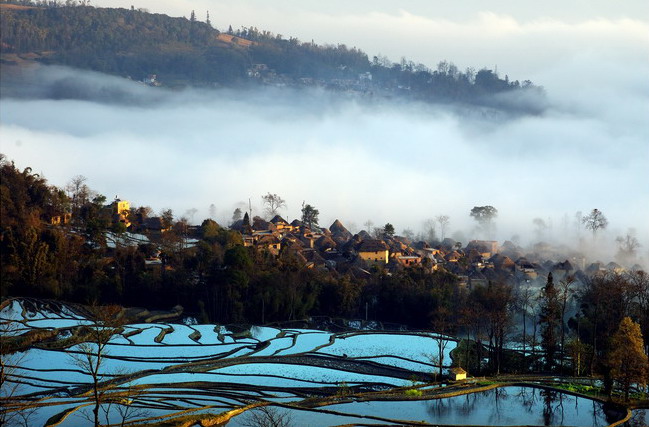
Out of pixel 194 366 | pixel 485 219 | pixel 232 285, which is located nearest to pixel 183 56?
pixel 485 219

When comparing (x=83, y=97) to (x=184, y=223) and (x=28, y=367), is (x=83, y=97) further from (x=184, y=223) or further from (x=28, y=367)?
(x=28, y=367)

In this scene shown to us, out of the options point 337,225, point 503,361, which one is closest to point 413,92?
point 337,225

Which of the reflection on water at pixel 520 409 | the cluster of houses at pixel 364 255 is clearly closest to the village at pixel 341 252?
the cluster of houses at pixel 364 255

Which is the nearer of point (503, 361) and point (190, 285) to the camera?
point (503, 361)

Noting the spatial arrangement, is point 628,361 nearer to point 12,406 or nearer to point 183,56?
point 12,406

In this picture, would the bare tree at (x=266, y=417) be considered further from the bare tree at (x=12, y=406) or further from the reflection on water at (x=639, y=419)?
the reflection on water at (x=639, y=419)

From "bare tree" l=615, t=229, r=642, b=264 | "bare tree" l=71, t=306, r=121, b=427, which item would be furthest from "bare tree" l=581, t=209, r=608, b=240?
"bare tree" l=71, t=306, r=121, b=427
